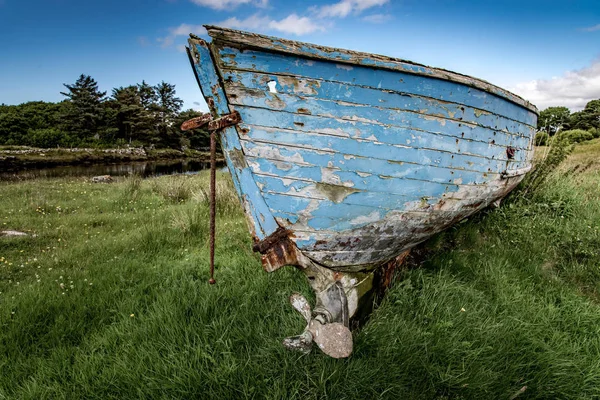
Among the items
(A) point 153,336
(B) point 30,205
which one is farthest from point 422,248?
(B) point 30,205

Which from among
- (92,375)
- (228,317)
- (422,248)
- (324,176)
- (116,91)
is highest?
(116,91)

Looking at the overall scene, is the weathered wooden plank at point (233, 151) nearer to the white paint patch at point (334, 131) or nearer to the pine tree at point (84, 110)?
the white paint patch at point (334, 131)

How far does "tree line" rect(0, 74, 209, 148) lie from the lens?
4422cm

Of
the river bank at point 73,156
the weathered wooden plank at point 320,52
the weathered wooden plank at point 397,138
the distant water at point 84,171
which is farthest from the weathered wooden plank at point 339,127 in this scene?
the river bank at point 73,156

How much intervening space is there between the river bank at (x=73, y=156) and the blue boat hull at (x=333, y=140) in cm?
2853

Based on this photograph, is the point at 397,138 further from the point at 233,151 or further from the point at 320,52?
the point at 233,151

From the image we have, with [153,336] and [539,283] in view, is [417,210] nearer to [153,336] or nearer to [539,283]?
[539,283]

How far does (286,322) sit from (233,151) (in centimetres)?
151

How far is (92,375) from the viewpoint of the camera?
7.51 ft

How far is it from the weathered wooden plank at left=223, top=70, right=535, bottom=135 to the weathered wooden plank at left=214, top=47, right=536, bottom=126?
3 centimetres

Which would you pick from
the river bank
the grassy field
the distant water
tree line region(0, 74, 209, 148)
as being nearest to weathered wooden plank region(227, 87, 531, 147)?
the grassy field

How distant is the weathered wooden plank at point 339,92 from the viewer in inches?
83.1

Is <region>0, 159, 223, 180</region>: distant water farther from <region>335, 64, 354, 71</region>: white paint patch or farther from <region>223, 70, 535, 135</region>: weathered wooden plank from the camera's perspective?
<region>335, 64, 354, 71</region>: white paint patch

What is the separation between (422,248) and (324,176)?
220 cm
